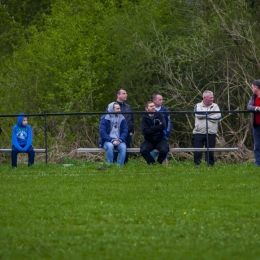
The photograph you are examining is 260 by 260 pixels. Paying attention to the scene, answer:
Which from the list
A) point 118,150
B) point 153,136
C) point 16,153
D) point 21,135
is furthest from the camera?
point 21,135

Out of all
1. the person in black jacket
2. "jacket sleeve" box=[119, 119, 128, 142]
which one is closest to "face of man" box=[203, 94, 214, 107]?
the person in black jacket

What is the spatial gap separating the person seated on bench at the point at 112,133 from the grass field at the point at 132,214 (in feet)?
4.73

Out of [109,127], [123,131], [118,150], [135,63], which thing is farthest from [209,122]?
[135,63]

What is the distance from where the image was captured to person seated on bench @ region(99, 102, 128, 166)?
19094mm

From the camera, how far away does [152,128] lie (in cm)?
1870

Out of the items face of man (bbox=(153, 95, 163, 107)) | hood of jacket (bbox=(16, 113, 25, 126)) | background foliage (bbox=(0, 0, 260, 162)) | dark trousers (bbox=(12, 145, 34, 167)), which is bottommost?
dark trousers (bbox=(12, 145, 34, 167))

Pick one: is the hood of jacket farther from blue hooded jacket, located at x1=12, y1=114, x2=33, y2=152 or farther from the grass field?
the grass field

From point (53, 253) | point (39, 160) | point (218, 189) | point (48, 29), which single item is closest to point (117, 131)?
point (39, 160)

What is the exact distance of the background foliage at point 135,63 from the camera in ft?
78.3

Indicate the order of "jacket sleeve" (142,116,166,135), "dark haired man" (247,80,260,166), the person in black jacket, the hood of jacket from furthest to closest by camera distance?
the hood of jacket
the person in black jacket
"jacket sleeve" (142,116,166,135)
"dark haired man" (247,80,260,166)

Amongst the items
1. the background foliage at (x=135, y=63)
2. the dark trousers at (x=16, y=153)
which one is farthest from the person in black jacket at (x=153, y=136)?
the background foliage at (x=135, y=63)

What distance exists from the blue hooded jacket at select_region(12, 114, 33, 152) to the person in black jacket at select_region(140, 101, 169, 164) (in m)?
2.69

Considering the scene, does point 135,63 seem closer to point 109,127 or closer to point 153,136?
point 109,127

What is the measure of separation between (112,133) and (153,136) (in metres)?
1.03
